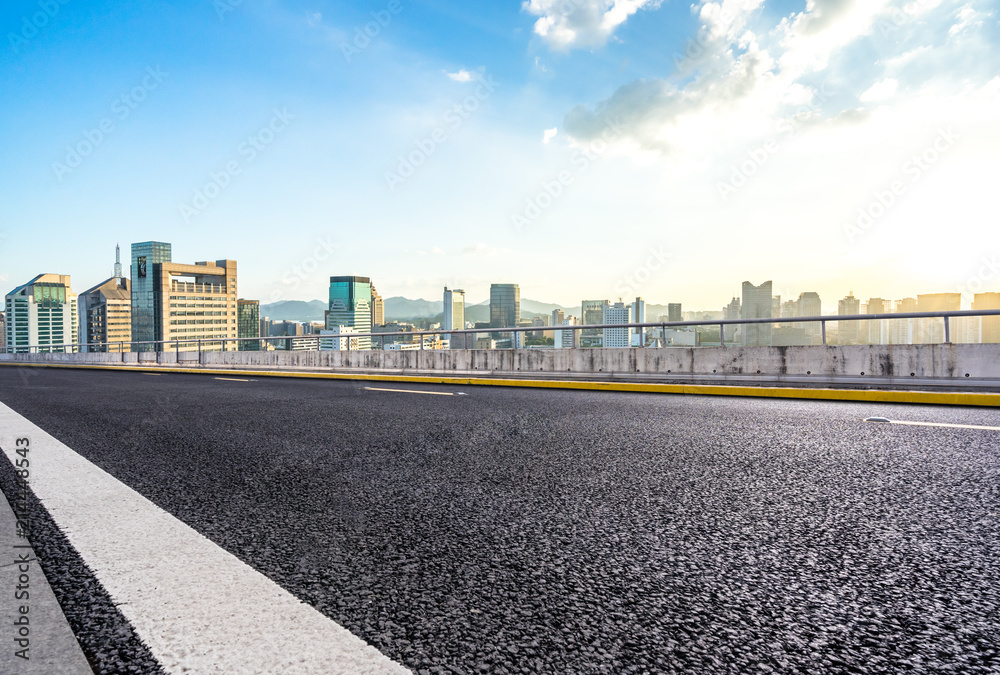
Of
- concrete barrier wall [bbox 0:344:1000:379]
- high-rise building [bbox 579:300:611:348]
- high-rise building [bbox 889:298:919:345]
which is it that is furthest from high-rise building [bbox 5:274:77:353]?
high-rise building [bbox 889:298:919:345]

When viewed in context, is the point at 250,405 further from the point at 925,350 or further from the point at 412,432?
the point at 925,350

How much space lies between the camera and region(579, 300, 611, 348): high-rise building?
13594mm

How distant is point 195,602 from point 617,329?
1230cm

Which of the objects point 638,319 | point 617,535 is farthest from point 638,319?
point 617,535

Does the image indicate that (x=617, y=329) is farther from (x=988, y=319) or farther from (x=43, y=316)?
(x=43, y=316)

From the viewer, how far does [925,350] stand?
31.6 ft

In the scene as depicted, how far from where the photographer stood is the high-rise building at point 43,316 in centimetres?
12625

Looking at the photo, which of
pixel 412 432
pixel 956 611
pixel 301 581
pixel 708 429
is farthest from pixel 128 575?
pixel 708 429

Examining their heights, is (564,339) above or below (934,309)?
below

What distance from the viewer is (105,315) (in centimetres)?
14738

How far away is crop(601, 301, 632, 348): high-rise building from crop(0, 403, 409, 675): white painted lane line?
11.2 meters

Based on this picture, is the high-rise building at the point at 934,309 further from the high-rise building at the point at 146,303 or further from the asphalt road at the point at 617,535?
the high-rise building at the point at 146,303

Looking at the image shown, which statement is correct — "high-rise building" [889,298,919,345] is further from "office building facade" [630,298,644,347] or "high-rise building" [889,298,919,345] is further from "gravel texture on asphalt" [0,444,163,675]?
"gravel texture on asphalt" [0,444,163,675]

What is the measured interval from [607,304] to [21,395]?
1365 centimetres
